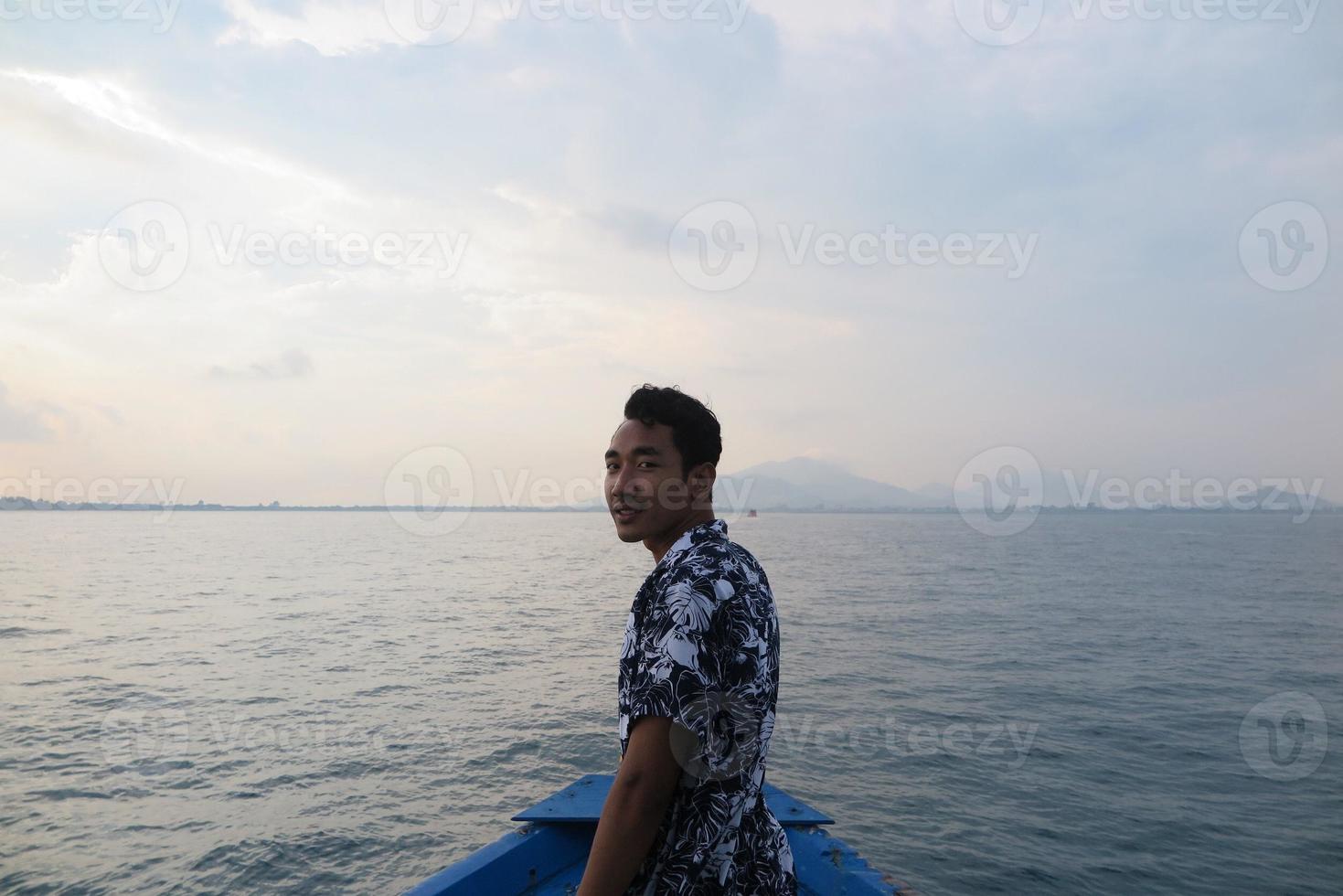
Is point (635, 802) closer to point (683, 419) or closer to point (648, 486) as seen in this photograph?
point (648, 486)

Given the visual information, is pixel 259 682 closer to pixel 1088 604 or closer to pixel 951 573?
pixel 1088 604

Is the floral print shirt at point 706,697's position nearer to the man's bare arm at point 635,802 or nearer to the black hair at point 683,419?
the man's bare arm at point 635,802

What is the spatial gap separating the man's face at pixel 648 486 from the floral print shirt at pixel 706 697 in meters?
0.22

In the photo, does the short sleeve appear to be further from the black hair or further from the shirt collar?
the black hair

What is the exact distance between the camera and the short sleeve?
2.00 metres

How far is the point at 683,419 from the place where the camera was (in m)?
2.61

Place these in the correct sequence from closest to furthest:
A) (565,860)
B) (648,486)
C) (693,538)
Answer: (693,538) → (648,486) → (565,860)

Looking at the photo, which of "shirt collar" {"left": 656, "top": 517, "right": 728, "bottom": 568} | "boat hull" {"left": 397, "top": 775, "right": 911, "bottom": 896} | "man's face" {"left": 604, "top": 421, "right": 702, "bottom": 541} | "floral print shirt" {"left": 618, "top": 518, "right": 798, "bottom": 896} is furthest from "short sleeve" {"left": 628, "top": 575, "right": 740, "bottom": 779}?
"boat hull" {"left": 397, "top": 775, "right": 911, "bottom": 896}

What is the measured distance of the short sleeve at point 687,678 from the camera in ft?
Result: 6.56

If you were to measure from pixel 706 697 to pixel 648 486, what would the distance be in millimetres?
755

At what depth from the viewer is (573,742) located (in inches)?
604

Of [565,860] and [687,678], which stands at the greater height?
[687,678]

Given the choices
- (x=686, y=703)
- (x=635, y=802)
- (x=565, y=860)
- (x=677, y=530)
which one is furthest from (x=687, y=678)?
(x=565, y=860)

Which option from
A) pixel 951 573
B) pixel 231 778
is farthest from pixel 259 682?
pixel 951 573
